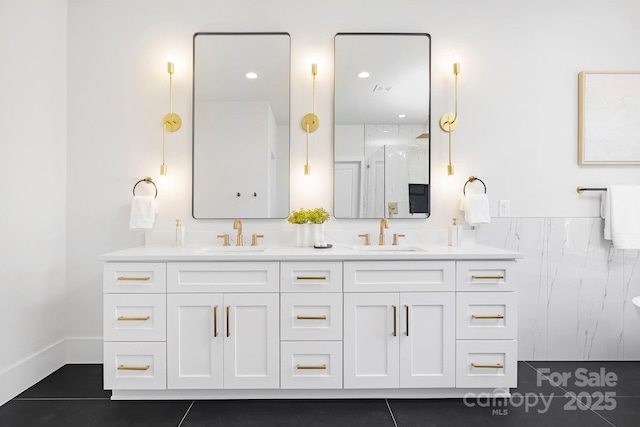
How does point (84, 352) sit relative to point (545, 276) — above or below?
below

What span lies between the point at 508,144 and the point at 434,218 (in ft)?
2.30

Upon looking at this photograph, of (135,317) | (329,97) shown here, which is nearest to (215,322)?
(135,317)

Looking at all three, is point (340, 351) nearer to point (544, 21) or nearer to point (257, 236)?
point (257, 236)

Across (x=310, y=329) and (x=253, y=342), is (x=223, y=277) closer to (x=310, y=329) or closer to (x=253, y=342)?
(x=253, y=342)

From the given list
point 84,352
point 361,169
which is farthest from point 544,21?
point 84,352

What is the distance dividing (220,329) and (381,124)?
159 cm

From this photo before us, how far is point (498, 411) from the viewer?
5.80 feet

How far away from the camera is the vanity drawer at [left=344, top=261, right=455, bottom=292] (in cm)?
183

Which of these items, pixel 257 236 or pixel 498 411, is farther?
pixel 257 236

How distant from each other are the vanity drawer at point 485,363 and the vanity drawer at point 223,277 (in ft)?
3.40

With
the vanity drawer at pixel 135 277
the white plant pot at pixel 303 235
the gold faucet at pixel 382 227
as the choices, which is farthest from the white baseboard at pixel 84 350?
the gold faucet at pixel 382 227

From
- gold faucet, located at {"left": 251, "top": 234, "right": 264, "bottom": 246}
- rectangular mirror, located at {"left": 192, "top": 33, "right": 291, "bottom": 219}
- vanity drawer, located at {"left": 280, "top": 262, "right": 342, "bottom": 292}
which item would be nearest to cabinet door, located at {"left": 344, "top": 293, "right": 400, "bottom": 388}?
vanity drawer, located at {"left": 280, "top": 262, "right": 342, "bottom": 292}

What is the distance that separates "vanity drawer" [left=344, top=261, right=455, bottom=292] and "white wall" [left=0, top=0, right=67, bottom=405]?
183 centimetres

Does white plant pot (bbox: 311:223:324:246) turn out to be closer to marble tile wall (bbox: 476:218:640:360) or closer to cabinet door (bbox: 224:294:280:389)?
cabinet door (bbox: 224:294:280:389)
